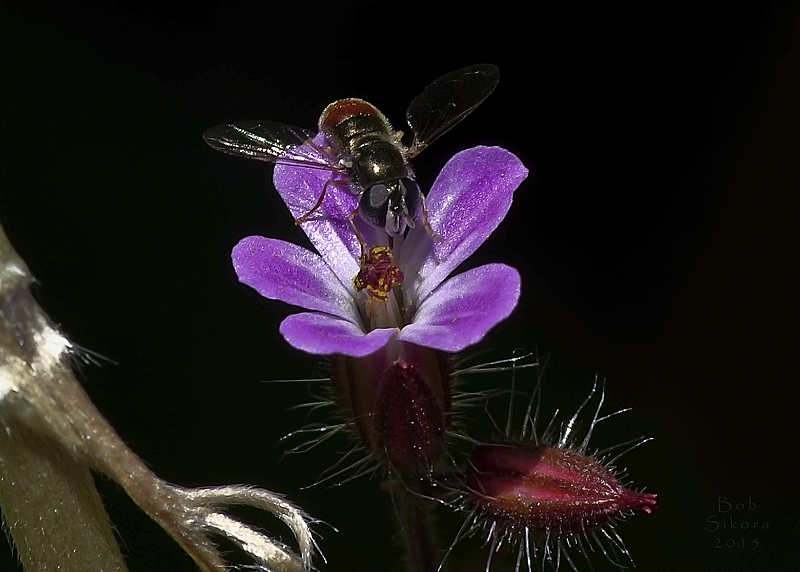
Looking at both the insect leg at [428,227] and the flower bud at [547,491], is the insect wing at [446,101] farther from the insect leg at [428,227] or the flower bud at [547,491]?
the flower bud at [547,491]

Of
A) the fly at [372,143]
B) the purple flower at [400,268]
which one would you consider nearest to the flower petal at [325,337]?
the purple flower at [400,268]

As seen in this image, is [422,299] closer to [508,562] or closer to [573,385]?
[508,562]

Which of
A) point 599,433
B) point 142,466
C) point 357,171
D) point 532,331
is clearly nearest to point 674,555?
point 599,433

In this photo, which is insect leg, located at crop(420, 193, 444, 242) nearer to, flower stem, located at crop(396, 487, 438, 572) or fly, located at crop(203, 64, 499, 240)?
fly, located at crop(203, 64, 499, 240)

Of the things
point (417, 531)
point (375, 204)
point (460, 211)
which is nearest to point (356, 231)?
point (375, 204)

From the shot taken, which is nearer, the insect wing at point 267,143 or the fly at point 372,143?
the fly at point 372,143

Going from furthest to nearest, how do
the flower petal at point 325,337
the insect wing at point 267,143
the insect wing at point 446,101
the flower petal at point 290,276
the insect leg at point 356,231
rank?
1. the insect wing at point 446,101
2. the insect wing at point 267,143
3. the insect leg at point 356,231
4. the flower petal at point 290,276
5. the flower petal at point 325,337
